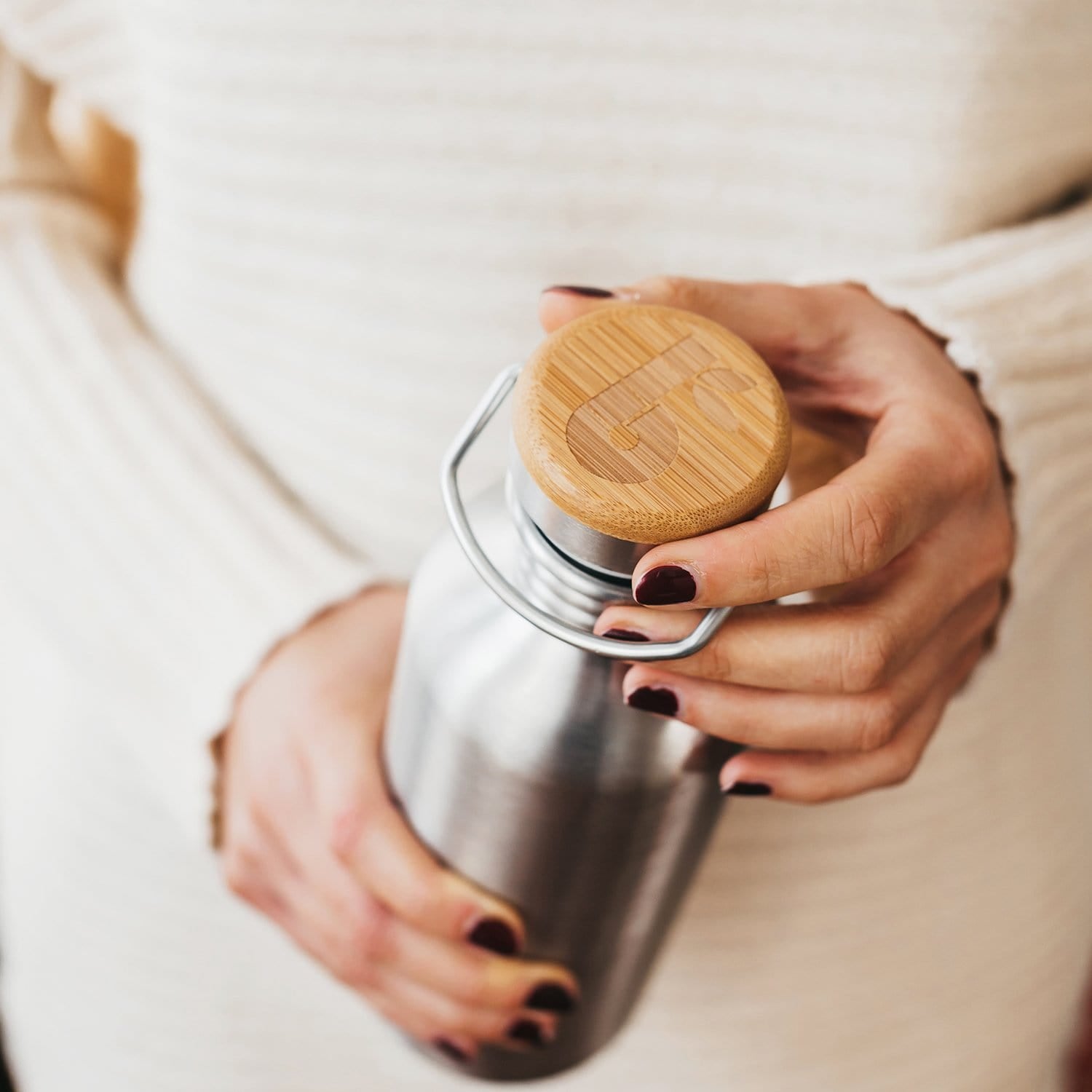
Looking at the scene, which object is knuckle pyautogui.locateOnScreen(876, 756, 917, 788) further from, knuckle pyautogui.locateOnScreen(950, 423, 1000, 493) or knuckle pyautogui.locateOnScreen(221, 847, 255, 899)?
knuckle pyautogui.locateOnScreen(221, 847, 255, 899)

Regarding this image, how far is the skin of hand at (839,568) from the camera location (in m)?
0.29

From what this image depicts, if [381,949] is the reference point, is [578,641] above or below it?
above

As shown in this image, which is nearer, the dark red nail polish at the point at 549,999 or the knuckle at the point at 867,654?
the knuckle at the point at 867,654

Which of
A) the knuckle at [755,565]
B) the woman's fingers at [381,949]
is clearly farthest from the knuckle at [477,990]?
the knuckle at [755,565]

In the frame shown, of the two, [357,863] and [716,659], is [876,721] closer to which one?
[716,659]

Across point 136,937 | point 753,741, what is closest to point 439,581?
point 753,741

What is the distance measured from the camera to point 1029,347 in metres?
0.42

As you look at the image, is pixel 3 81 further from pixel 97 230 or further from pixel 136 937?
pixel 136 937

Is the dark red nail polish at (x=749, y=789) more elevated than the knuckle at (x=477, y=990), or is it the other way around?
the dark red nail polish at (x=749, y=789)

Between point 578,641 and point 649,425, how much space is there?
2.6 inches

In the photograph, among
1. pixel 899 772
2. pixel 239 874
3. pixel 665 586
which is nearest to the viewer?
pixel 665 586

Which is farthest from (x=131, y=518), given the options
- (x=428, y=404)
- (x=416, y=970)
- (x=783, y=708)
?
(x=783, y=708)

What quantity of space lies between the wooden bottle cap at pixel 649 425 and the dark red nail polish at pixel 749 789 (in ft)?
0.37

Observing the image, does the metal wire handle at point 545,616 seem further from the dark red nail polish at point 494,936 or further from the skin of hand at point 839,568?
the dark red nail polish at point 494,936
